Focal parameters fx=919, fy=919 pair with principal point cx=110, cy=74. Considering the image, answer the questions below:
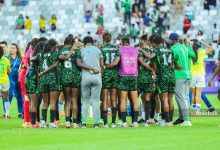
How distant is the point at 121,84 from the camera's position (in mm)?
21359

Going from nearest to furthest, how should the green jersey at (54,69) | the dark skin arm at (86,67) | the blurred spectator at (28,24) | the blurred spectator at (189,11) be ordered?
the dark skin arm at (86,67) → the green jersey at (54,69) → the blurred spectator at (189,11) → the blurred spectator at (28,24)

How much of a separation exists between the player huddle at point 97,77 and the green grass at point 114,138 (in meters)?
0.75

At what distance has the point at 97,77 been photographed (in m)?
20.8

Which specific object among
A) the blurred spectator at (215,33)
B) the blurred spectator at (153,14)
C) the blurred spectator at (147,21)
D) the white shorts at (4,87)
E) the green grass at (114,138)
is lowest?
the green grass at (114,138)

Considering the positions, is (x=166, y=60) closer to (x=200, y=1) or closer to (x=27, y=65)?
(x=27, y=65)

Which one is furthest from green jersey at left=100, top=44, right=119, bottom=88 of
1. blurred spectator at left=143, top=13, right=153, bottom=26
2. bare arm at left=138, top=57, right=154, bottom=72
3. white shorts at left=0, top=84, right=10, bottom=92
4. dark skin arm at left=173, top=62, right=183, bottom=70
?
blurred spectator at left=143, top=13, right=153, bottom=26

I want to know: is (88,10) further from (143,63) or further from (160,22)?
A: (143,63)

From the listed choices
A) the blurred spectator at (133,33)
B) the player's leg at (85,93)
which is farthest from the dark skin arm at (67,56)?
the blurred spectator at (133,33)

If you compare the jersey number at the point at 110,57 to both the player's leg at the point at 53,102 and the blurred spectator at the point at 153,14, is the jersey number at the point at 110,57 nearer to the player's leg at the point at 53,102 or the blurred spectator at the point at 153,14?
the player's leg at the point at 53,102

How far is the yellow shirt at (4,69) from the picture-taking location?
26.2 meters

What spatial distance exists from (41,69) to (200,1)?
3140 cm

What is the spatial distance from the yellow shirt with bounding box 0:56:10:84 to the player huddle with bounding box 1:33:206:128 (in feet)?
13.3

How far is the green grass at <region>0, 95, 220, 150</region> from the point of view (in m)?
16.0

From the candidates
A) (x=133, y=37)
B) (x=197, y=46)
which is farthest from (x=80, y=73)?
(x=133, y=37)
